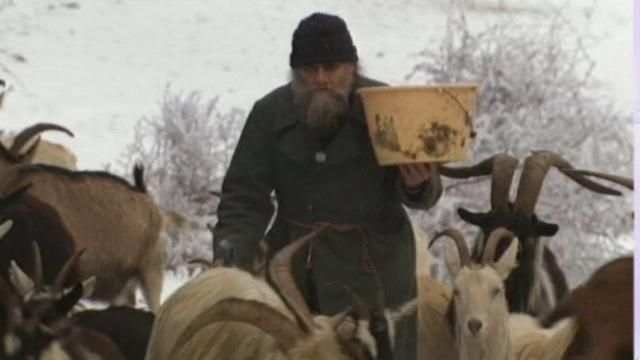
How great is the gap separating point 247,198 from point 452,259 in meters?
1.35

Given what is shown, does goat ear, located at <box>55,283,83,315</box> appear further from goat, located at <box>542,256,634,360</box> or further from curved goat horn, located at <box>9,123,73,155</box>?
goat, located at <box>542,256,634,360</box>

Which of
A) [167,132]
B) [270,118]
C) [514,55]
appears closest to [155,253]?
[167,132]

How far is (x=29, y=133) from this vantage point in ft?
21.9

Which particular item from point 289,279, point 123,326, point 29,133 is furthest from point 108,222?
point 289,279

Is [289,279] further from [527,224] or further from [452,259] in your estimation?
[527,224]

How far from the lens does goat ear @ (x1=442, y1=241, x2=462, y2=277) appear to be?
5871 millimetres

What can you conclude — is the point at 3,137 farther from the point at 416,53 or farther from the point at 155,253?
the point at 416,53

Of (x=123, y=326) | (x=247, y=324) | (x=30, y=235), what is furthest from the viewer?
(x=30, y=235)

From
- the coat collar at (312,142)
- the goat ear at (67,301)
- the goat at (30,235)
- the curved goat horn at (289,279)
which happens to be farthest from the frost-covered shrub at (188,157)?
the curved goat horn at (289,279)

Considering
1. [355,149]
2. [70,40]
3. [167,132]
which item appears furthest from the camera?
[167,132]

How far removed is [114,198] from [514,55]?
1.96m

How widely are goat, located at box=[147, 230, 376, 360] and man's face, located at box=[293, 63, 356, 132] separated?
0.36 meters

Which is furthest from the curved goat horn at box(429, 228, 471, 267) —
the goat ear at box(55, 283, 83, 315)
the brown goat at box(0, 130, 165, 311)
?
the brown goat at box(0, 130, 165, 311)

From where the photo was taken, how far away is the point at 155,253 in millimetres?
7328
